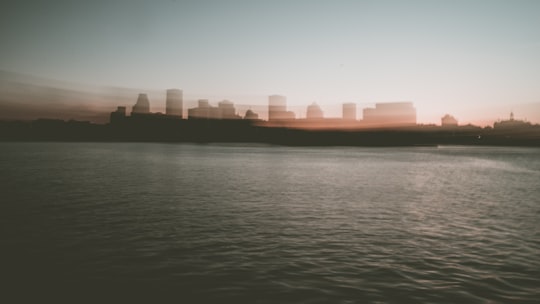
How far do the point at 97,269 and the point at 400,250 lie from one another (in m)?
14.8

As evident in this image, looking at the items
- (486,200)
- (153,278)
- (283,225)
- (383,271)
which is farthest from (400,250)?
(486,200)

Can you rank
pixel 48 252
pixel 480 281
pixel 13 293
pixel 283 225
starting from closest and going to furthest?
pixel 13 293 < pixel 480 281 < pixel 48 252 < pixel 283 225

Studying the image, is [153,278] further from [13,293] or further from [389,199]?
[389,199]

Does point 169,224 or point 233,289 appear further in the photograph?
point 169,224

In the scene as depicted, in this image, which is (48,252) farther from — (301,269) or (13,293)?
(301,269)

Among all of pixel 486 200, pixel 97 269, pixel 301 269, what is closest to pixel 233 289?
pixel 301 269

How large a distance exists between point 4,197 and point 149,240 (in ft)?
88.5

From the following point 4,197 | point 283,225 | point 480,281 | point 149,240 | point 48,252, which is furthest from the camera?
point 4,197

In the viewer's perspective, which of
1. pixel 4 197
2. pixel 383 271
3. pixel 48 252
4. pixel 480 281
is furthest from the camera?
pixel 4 197

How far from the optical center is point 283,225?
86.4 ft

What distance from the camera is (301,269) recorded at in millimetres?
16672

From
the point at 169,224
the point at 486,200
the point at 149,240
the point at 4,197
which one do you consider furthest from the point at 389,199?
the point at 4,197

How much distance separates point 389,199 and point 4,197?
132 feet

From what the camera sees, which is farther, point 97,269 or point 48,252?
point 48,252
